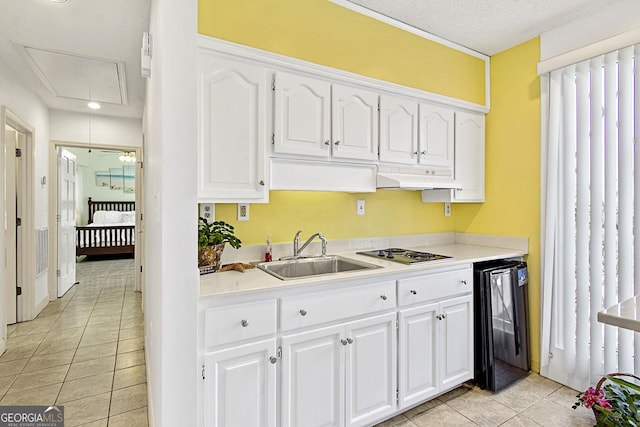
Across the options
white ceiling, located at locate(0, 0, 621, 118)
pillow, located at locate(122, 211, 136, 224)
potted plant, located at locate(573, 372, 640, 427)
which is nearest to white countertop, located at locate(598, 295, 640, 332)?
potted plant, located at locate(573, 372, 640, 427)

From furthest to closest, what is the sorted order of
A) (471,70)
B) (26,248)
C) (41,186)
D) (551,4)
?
1. (41,186)
2. (26,248)
3. (471,70)
4. (551,4)

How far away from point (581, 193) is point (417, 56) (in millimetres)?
1523

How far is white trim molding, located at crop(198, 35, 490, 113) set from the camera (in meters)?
1.71

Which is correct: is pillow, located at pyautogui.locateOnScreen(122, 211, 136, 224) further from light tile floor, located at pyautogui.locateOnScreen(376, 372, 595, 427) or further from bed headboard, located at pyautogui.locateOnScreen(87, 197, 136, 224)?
light tile floor, located at pyautogui.locateOnScreen(376, 372, 595, 427)

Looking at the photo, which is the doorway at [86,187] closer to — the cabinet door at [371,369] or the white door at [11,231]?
the white door at [11,231]

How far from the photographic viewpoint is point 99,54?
2670 mm

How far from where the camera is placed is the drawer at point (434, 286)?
193 cm

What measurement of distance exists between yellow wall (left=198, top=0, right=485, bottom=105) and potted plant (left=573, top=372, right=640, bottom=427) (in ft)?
7.24

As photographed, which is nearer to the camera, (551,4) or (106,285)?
(551,4)

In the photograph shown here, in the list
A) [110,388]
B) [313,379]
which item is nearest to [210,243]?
[313,379]

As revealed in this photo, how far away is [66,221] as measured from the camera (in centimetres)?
473


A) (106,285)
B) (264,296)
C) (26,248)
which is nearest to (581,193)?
(264,296)

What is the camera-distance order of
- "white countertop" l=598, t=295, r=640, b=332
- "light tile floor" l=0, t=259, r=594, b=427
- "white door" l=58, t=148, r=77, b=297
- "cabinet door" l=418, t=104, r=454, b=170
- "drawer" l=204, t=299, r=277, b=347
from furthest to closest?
"white door" l=58, t=148, r=77, b=297 → "cabinet door" l=418, t=104, r=454, b=170 → "light tile floor" l=0, t=259, r=594, b=427 → "drawer" l=204, t=299, r=277, b=347 → "white countertop" l=598, t=295, r=640, b=332

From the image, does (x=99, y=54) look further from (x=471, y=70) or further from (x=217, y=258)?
(x=471, y=70)
